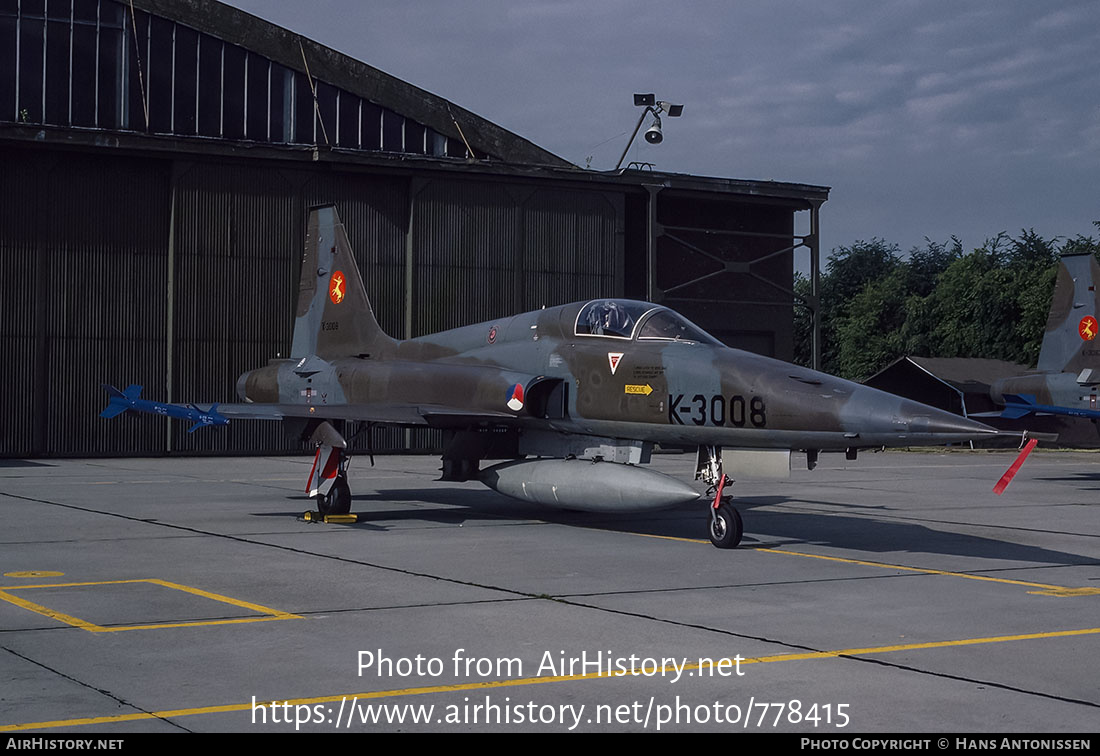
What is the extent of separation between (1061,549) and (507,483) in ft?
21.9

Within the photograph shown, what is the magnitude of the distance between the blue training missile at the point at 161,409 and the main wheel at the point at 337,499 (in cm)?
166

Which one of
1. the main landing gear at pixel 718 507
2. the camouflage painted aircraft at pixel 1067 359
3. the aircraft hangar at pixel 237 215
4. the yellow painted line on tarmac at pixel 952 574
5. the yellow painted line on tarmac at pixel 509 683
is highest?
the aircraft hangar at pixel 237 215

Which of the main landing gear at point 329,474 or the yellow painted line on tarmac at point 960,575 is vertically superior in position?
the main landing gear at point 329,474

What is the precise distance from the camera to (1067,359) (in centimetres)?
2667

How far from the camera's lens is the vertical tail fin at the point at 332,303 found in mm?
19562

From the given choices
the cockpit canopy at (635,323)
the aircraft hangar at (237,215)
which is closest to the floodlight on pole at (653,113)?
the aircraft hangar at (237,215)

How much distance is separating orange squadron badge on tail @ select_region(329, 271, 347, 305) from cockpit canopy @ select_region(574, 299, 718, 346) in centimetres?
567

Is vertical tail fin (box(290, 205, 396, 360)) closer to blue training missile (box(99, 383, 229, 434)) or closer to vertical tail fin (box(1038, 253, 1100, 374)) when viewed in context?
blue training missile (box(99, 383, 229, 434))

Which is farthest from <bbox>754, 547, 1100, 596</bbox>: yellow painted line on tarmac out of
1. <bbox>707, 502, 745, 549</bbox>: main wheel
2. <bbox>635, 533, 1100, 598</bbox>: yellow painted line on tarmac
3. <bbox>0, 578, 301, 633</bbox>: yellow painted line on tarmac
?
<bbox>0, 578, 301, 633</bbox>: yellow painted line on tarmac

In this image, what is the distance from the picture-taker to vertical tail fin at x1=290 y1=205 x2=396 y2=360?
1956 cm

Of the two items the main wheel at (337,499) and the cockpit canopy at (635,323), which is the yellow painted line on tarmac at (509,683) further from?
the main wheel at (337,499)

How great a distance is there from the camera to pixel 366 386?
17891mm

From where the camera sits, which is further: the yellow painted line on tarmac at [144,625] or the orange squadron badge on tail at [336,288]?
the orange squadron badge on tail at [336,288]

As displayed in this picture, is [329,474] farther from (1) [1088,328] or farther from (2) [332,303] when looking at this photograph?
(1) [1088,328]
